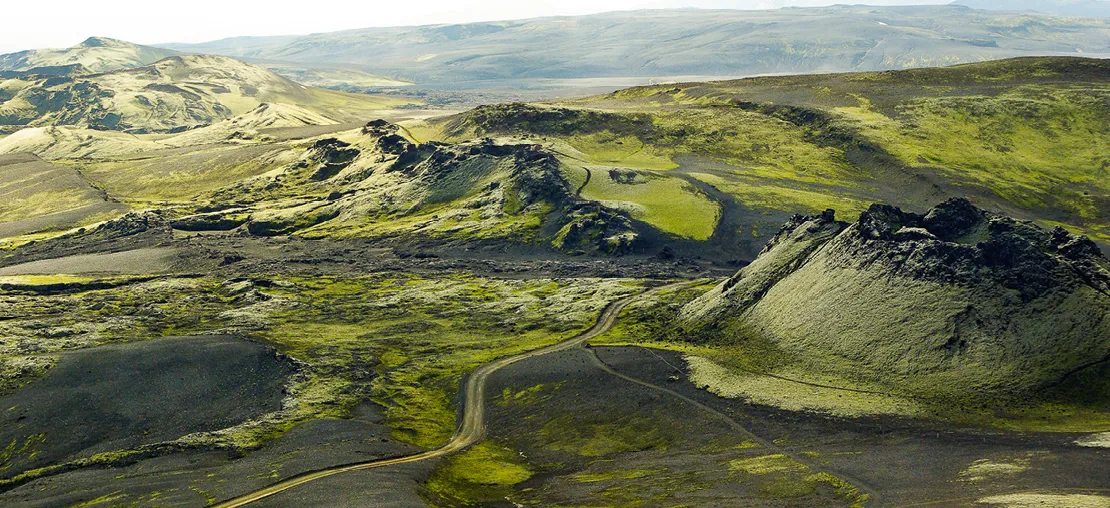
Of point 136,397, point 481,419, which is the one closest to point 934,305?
point 481,419

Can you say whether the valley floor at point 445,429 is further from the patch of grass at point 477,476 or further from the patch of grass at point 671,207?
the patch of grass at point 671,207

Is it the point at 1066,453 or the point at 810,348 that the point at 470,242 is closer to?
the point at 810,348

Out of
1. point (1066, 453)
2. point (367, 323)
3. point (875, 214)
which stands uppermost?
point (875, 214)

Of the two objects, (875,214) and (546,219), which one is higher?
(875,214)

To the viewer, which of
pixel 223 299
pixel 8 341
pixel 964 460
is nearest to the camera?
pixel 964 460

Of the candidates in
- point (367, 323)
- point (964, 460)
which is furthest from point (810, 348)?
point (367, 323)

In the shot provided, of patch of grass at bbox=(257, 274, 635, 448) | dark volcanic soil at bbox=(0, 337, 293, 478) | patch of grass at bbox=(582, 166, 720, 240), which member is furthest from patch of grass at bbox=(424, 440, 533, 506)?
patch of grass at bbox=(582, 166, 720, 240)
